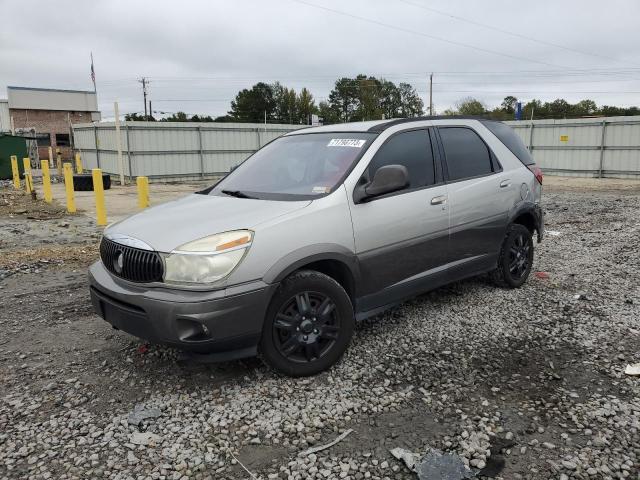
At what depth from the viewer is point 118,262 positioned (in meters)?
3.49

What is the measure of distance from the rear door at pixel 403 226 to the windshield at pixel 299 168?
22cm

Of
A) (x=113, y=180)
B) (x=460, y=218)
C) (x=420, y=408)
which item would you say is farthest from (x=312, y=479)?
(x=113, y=180)

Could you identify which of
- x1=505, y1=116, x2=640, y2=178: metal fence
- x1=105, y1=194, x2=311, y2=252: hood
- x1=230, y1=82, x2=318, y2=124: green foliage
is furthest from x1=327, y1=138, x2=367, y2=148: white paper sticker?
x1=230, y1=82, x2=318, y2=124: green foliage

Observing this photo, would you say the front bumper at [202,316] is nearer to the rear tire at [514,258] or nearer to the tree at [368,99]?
the rear tire at [514,258]

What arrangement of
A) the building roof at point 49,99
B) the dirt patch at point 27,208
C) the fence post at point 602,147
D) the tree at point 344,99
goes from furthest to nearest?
the tree at point 344,99
the building roof at point 49,99
the fence post at point 602,147
the dirt patch at point 27,208

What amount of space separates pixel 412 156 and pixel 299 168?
37.9 inches

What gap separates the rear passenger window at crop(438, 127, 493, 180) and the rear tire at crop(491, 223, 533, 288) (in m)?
0.78

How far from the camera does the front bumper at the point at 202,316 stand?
3062 mm

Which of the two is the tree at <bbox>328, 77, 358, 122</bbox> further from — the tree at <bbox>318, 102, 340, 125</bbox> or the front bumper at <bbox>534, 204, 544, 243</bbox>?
the front bumper at <bbox>534, 204, 544, 243</bbox>

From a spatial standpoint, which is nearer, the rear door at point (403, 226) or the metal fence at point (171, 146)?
the rear door at point (403, 226)

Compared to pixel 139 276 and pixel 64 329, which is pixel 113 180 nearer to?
pixel 64 329

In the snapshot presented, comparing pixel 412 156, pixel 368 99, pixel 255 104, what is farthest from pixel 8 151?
pixel 368 99

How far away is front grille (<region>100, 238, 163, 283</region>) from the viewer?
10.5 ft

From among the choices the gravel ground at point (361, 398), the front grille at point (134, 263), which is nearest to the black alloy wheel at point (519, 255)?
the gravel ground at point (361, 398)
